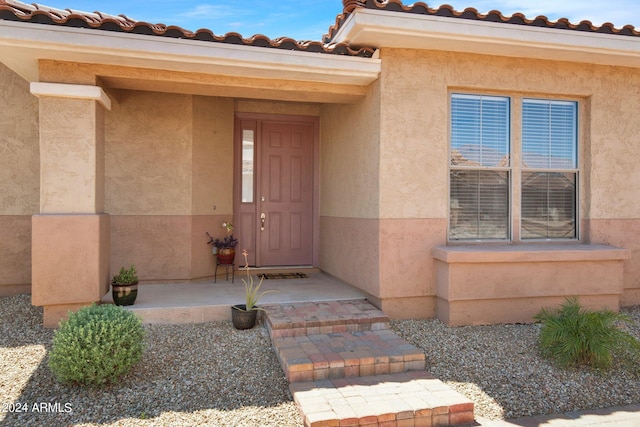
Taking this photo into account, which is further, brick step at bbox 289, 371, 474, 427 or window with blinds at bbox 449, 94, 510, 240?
window with blinds at bbox 449, 94, 510, 240

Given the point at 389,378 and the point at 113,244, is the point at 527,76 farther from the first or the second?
the point at 113,244

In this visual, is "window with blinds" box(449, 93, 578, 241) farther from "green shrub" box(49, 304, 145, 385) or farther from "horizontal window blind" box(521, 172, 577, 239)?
"green shrub" box(49, 304, 145, 385)

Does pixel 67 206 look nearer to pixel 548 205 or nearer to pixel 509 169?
pixel 509 169

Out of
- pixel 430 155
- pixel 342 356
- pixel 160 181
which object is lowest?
pixel 342 356

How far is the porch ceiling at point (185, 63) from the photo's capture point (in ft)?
15.6

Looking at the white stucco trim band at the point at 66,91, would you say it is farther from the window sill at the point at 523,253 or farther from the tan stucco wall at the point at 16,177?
the window sill at the point at 523,253

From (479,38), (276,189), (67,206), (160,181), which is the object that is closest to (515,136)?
(479,38)

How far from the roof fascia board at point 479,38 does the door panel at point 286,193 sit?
2500 millimetres

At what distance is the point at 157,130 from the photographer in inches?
269

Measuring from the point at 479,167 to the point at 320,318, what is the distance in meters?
2.87

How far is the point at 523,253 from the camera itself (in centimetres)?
553

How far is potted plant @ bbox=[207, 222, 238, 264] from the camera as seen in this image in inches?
277

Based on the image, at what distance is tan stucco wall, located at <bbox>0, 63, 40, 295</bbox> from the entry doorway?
3.07m

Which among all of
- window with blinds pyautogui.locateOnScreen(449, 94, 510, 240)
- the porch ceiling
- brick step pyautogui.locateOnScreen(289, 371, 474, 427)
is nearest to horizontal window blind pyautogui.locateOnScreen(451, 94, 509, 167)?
window with blinds pyautogui.locateOnScreen(449, 94, 510, 240)
